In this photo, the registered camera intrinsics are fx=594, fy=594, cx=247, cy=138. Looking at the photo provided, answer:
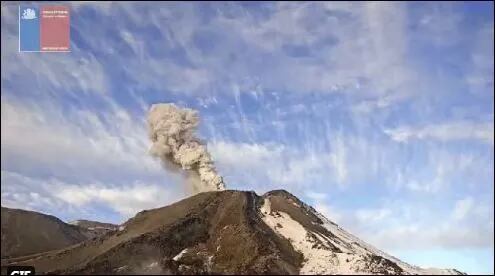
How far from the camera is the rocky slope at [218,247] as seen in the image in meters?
75.4

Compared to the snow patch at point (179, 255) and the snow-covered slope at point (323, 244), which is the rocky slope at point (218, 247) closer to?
the snow patch at point (179, 255)

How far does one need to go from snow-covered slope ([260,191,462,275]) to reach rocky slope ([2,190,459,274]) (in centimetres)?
14

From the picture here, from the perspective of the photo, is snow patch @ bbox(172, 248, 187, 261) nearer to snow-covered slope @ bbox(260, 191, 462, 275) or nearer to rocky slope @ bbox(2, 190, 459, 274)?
rocky slope @ bbox(2, 190, 459, 274)

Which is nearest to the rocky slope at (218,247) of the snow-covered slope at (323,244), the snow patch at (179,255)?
the snow patch at (179,255)

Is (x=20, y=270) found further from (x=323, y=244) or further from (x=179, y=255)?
(x=323, y=244)

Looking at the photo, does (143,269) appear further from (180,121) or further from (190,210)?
(180,121)

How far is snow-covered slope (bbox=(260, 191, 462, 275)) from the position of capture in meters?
80.4

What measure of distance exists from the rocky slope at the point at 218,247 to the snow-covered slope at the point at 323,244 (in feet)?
0.45

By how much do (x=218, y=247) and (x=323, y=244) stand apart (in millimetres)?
16355

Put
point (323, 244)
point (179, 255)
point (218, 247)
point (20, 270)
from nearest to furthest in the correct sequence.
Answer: point (20, 270) < point (179, 255) < point (218, 247) < point (323, 244)

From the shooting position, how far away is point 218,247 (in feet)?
279

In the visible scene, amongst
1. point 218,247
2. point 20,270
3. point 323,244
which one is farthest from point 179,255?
point 323,244

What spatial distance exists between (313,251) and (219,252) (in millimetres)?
13768

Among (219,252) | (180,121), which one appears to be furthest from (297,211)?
(180,121)
